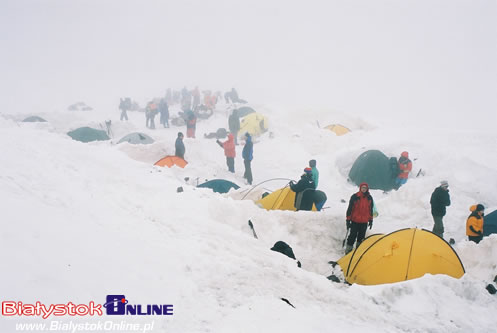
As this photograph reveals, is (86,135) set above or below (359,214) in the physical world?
below

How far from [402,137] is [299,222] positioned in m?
11.9

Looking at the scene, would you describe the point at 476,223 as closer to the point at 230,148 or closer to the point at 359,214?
the point at 359,214

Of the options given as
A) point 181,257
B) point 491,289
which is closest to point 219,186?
point 181,257

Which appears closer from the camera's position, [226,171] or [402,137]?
[226,171]

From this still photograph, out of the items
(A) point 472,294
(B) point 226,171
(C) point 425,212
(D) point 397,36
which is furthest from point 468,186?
(D) point 397,36

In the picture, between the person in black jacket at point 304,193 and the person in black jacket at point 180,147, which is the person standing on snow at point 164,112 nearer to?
the person in black jacket at point 180,147

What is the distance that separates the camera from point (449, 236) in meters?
10.2

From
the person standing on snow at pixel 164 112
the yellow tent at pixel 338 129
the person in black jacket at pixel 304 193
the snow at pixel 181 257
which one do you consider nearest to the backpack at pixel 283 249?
the snow at pixel 181 257

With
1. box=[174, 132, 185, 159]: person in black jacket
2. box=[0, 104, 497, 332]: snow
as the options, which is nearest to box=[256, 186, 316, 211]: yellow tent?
box=[0, 104, 497, 332]: snow

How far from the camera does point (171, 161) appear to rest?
14617 millimetres

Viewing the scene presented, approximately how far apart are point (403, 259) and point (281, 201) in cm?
426

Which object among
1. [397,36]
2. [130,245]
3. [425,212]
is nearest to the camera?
[130,245]

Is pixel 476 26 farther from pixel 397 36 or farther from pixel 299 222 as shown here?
pixel 299 222

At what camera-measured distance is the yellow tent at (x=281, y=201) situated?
10359mm
